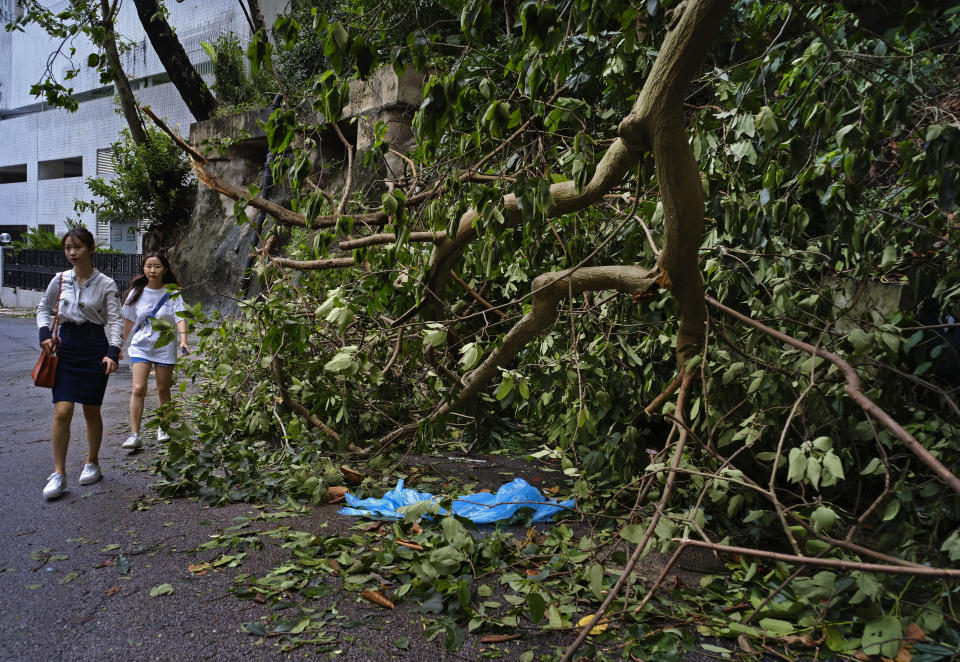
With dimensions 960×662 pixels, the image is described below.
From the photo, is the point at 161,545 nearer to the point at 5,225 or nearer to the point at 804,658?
the point at 804,658

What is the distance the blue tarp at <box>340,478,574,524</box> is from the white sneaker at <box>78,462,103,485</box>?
189cm

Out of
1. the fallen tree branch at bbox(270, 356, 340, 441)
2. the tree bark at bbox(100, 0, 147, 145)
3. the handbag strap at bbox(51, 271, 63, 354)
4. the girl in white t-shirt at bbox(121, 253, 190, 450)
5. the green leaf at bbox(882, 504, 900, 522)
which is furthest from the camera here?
the tree bark at bbox(100, 0, 147, 145)

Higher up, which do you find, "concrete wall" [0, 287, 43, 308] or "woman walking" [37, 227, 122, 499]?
"woman walking" [37, 227, 122, 499]

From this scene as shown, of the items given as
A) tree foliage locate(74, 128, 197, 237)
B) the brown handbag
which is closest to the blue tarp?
the brown handbag

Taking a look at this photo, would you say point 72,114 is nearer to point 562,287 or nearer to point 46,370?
point 46,370

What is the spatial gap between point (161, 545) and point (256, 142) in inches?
484

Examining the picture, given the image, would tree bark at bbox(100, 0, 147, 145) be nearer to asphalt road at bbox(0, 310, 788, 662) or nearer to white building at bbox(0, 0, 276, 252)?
white building at bbox(0, 0, 276, 252)

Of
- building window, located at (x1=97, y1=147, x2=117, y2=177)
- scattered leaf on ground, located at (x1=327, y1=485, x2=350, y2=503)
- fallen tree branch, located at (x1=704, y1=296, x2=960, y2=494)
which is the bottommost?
scattered leaf on ground, located at (x1=327, y1=485, x2=350, y2=503)

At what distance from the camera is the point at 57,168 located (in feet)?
81.6

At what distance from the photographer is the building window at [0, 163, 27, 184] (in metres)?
26.5

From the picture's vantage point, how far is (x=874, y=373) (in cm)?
337

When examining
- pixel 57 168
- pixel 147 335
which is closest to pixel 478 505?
pixel 147 335

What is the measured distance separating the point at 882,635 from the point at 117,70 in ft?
37.8

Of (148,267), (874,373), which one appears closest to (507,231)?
(874,373)
